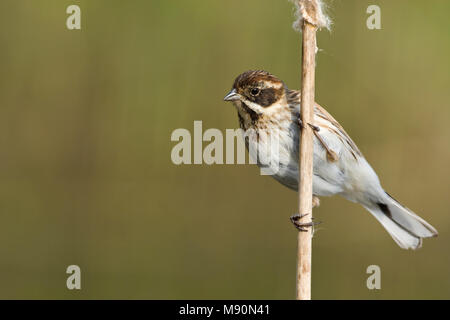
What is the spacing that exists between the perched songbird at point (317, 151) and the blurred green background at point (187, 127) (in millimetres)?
1907

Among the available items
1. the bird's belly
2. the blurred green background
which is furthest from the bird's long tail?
the blurred green background

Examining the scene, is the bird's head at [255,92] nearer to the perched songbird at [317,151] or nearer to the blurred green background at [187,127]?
the perched songbird at [317,151]

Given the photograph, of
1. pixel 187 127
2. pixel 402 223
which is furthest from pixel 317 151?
pixel 187 127

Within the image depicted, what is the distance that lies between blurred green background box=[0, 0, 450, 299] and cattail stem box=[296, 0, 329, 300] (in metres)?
2.97

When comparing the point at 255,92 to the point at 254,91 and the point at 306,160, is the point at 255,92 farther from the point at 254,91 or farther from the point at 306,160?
the point at 306,160

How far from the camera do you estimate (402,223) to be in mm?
4270

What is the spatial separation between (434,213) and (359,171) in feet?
8.64

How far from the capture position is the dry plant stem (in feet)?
10.1

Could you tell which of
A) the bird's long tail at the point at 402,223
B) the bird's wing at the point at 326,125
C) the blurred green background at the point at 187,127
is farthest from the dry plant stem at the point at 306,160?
the blurred green background at the point at 187,127

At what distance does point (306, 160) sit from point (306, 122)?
0.18 meters

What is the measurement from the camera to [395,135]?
6457 mm

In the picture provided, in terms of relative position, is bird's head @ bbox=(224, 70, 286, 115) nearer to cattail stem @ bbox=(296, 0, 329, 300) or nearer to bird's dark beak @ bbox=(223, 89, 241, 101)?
bird's dark beak @ bbox=(223, 89, 241, 101)

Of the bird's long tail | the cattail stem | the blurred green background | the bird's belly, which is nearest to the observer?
the cattail stem

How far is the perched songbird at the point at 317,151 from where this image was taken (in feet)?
12.8
